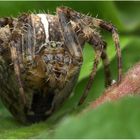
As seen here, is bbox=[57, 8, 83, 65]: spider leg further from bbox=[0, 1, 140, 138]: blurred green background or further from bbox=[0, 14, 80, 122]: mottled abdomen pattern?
bbox=[0, 1, 140, 138]: blurred green background

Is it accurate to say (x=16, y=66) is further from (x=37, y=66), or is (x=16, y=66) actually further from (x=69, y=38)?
(x=69, y=38)

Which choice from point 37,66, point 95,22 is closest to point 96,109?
point 37,66

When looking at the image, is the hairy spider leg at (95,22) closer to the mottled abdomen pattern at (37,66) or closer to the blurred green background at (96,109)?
the mottled abdomen pattern at (37,66)

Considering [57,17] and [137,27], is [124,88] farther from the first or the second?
[137,27]

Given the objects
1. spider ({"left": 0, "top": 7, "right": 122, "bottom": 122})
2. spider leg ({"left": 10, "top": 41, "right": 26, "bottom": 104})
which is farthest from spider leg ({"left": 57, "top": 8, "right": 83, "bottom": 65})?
spider leg ({"left": 10, "top": 41, "right": 26, "bottom": 104})

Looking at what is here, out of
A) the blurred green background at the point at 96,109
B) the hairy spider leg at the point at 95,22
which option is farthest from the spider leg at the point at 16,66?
the hairy spider leg at the point at 95,22

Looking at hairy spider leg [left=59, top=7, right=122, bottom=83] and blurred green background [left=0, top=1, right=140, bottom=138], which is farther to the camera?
hairy spider leg [left=59, top=7, right=122, bottom=83]

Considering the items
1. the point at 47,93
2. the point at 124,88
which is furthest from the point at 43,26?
the point at 124,88
